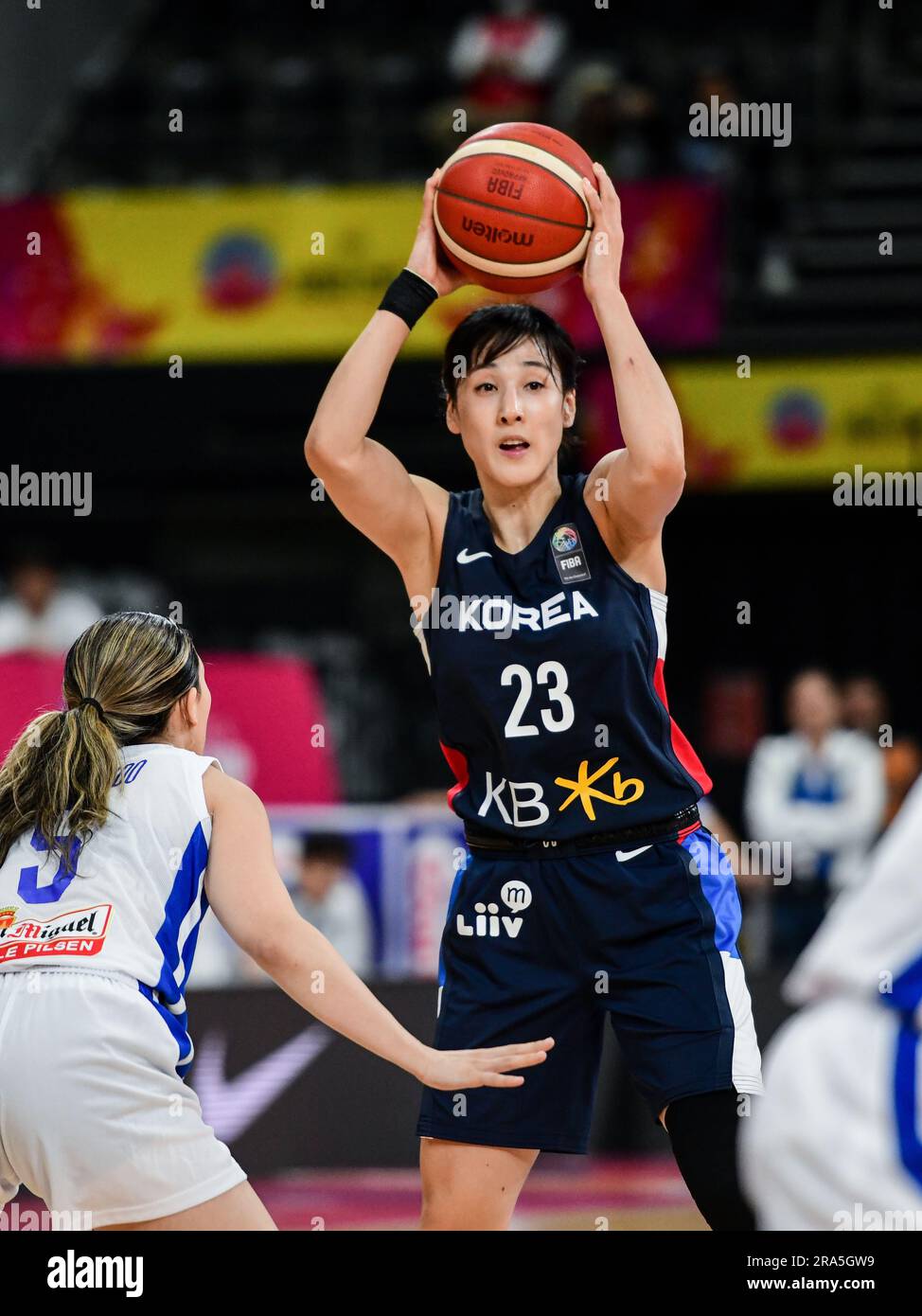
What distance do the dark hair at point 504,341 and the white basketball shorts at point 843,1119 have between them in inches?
83.0

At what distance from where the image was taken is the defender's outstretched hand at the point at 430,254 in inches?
154

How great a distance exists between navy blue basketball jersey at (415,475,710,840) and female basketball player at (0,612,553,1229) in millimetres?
593

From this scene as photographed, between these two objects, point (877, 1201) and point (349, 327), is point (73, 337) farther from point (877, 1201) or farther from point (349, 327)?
point (877, 1201)

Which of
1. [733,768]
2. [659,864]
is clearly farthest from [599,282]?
[733,768]

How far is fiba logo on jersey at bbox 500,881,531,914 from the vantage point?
363cm

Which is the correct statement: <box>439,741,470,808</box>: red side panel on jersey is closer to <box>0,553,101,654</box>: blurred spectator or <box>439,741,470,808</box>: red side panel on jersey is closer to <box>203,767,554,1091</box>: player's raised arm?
<box>203,767,554,1091</box>: player's raised arm

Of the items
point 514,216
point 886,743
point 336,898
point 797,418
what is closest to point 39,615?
point 336,898

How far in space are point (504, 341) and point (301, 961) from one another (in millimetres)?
1431

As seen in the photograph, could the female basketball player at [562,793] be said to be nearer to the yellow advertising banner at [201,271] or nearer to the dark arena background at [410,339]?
the dark arena background at [410,339]

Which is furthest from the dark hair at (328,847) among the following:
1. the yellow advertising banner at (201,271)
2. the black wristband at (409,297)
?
the yellow advertising banner at (201,271)

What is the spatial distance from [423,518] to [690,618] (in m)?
10.5

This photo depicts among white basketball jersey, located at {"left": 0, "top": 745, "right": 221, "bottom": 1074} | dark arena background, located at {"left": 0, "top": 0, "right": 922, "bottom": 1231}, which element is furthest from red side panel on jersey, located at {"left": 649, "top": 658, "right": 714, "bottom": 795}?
dark arena background, located at {"left": 0, "top": 0, "right": 922, "bottom": 1231}

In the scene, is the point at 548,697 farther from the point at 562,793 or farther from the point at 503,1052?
the point at 503,1052

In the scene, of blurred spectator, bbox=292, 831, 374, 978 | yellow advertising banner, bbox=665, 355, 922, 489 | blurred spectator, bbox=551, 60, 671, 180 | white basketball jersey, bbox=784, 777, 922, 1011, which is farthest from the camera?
blurred spectator, bbox=551, 60, 671, 180
